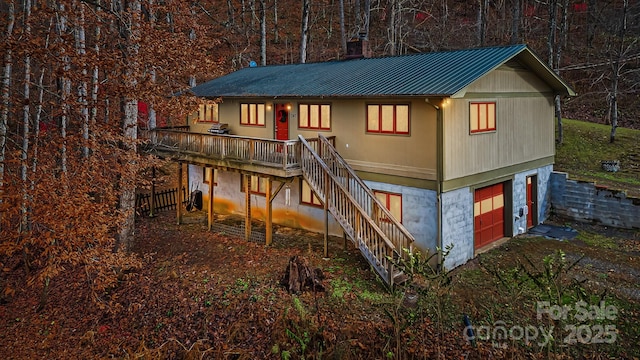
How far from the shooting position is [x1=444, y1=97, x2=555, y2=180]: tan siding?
14031mm

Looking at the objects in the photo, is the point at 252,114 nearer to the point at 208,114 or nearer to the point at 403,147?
the point at 208,114

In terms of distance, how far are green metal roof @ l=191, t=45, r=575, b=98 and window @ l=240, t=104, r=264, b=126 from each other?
723mm

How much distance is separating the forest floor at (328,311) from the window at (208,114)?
824 centimetres

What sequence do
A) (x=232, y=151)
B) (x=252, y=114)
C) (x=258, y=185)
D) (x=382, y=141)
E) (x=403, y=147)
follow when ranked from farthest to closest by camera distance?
1. (x=252, y=114)
2. (x=258, y=185)
3. (x=232, y=151)
4. (x=382, y=141)
5. (x=403, y=147)

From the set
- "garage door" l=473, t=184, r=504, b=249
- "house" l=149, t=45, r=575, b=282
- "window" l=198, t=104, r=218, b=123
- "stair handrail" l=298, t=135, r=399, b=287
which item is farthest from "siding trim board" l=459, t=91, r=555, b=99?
"window" l=198, t=104, r=218, b=123

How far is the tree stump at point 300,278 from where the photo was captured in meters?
12.2

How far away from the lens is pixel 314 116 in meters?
17.5

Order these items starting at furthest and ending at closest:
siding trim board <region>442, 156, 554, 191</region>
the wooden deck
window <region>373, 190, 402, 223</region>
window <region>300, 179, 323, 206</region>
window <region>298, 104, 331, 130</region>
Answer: window <region>300, 179, 323, 206</region> → window <region>298, 104, 331, 130</region> → the wooden deck → window <region>373, 190, 402, 223</region> → siding trim board <region>442, 156, 554, 191</region>

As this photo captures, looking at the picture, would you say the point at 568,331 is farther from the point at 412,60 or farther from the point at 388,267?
the point at 412,60

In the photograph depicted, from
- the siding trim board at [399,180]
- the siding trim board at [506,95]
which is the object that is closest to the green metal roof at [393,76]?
the siding trim board at [506,95]

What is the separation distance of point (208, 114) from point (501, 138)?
1331 cm

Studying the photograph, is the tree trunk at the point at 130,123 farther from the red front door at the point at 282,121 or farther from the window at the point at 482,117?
the window at the point at 482,117

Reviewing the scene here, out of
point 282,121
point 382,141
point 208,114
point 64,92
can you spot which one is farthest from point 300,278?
point 208,114

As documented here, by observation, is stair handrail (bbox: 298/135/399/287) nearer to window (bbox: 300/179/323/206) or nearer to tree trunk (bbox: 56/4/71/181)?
window (bbox: 300/179/323/206)
